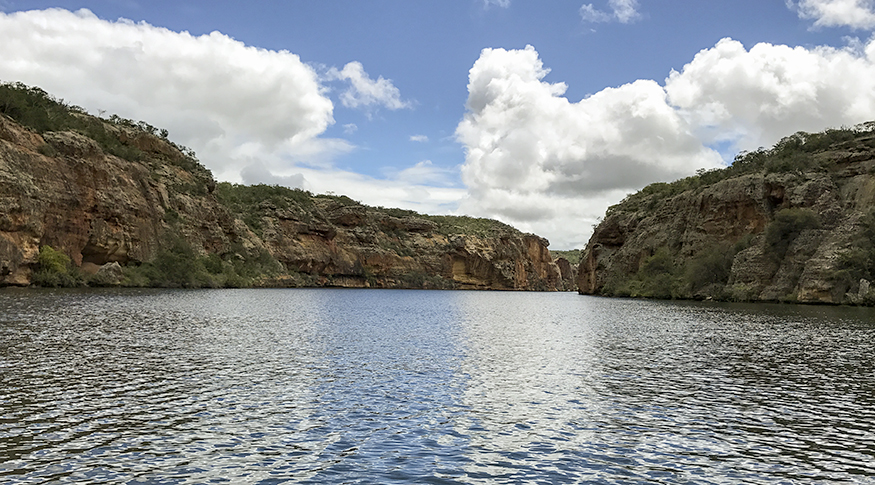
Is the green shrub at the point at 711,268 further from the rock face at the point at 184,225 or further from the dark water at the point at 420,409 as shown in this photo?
the rock face at the point at 184,225

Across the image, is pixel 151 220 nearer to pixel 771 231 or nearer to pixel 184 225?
pixel 184 225

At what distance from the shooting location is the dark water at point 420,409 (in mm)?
10133

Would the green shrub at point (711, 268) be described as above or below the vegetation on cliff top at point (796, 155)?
below

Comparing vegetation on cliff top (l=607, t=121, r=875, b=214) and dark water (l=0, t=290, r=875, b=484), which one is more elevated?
vegetation on cliff top (l=607, t=121, r=875, b=214)

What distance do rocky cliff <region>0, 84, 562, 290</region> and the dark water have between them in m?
43.6

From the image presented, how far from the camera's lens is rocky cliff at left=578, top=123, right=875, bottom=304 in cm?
6438

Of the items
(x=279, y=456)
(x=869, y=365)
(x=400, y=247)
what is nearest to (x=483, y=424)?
(x=279, y=456)

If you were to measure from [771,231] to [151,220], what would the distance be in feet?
254

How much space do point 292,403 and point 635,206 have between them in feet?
388

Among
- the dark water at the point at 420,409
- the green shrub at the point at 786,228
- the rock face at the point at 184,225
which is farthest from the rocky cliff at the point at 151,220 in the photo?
the green shrub at the point at 786,228

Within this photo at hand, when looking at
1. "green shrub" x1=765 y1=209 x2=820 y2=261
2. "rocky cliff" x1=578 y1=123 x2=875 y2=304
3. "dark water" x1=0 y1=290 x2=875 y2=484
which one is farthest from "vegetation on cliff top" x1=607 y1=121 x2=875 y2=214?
"dark water" x1=0 y1=290 x2=875 y2=484

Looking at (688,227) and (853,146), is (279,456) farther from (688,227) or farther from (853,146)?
(688,227)

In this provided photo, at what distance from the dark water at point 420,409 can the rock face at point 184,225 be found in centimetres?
4182

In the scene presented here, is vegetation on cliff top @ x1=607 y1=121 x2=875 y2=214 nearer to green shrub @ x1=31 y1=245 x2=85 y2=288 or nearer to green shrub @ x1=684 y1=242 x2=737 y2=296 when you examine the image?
green shrub @ x1=684 y1=242 x2=737 y2=296
